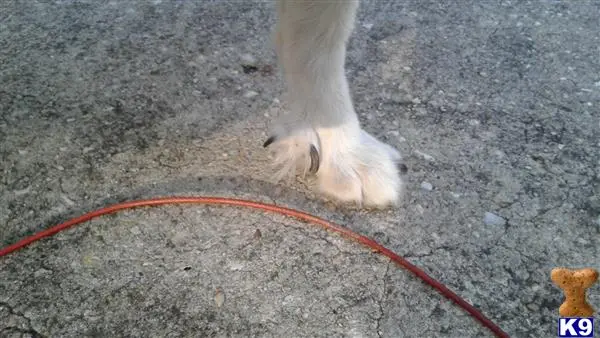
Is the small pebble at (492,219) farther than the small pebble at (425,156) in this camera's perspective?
No

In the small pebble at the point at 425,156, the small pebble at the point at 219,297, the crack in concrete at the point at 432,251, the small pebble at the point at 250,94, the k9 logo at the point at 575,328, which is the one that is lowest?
the small pebble at the point at 219,297

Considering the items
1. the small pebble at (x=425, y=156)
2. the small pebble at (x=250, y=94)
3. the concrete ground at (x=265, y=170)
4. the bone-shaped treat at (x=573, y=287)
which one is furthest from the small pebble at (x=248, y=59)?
the bone-shaped treat at (x=573, y=287)

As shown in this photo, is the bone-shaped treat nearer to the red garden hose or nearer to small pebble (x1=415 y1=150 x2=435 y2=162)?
the red garden hose

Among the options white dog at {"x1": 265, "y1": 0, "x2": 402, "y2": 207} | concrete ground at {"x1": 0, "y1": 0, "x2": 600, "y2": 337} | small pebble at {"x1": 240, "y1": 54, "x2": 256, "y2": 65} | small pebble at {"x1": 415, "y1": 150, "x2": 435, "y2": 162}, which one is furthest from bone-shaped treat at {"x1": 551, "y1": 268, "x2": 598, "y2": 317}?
small pebble at {"x1": 240, "y1": 54, "x2": 256, "y2": 65}

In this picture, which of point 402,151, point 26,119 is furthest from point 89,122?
point 402,151

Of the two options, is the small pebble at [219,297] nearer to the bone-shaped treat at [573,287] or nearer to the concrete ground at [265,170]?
Result: the concrete ground at [265,170]

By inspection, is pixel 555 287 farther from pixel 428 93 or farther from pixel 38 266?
pixel 38 266

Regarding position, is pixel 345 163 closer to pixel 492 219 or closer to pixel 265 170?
pixel 265 170
